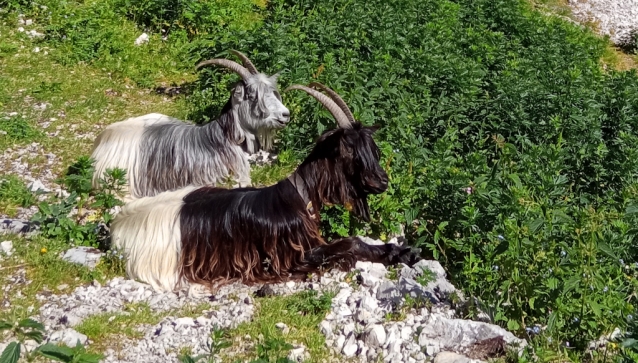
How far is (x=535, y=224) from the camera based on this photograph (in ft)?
15.2

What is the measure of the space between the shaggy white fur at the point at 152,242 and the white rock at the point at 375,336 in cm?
166

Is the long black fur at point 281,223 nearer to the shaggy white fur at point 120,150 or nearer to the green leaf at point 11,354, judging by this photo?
the shaggy white fur at point 120,150

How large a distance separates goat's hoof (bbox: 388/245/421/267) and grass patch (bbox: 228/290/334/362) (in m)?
0.81

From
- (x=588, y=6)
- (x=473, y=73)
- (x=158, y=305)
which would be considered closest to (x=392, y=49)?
(x=473, y=73)

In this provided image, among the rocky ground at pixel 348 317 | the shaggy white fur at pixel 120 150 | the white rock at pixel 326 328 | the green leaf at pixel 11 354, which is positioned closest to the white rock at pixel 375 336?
the rocky ground at pixel 348 317

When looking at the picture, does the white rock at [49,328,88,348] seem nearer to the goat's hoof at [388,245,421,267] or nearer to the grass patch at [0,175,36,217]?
the grass patch at [0,175,36,217]

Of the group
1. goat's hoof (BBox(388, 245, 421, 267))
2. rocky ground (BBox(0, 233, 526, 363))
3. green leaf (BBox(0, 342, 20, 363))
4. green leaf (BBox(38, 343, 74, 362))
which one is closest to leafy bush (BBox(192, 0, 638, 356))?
goat's hoof (BBox(388, 245, 421, 267))

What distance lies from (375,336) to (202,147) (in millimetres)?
3202

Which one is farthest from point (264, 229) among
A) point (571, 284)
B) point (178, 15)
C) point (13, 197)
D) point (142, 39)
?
point (178, 15)

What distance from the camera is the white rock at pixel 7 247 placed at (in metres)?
5.40

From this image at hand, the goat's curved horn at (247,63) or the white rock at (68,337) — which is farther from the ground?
the goat's curved horn at (247,63)

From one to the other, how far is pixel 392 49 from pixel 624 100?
2855mm

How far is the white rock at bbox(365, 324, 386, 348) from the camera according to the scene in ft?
14.7

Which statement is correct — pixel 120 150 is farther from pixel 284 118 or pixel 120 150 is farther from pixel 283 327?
pixel 283 327
